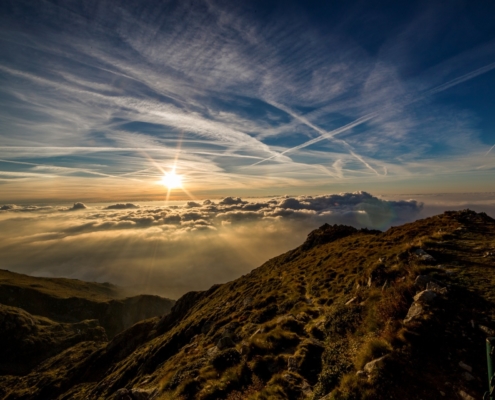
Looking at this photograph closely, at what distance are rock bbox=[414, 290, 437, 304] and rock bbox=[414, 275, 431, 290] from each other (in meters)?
1.23

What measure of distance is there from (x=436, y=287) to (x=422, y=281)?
3.86 ft

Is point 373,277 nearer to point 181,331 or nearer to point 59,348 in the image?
point 181,331

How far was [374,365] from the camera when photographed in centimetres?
1023

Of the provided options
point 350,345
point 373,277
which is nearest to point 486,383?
point 350,345

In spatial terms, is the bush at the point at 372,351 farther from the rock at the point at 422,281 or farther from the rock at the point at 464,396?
the rock at the point at 422,281

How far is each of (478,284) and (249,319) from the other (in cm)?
2219

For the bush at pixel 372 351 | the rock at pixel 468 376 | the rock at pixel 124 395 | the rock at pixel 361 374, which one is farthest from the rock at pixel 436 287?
the rock at pixel 124 395

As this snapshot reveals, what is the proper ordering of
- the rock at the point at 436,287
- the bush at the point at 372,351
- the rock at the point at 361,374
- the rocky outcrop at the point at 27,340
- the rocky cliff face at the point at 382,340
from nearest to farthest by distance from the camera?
1. the rocky cliff face at the point at 382,340
2. the rock at the point at 361,374
3. the bush at the point at 372,351
4. the rock at the point at 436,287
5. the rocky outcrop at the point at 27,340

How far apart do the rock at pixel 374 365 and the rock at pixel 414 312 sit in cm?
282

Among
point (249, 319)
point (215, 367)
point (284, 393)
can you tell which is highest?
point (284, 393)

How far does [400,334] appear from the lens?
11328 millimetres

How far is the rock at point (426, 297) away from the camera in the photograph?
12674mm

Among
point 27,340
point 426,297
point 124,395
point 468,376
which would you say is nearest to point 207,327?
point 124,395

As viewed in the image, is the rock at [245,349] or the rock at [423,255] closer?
the rock at [245,349]
